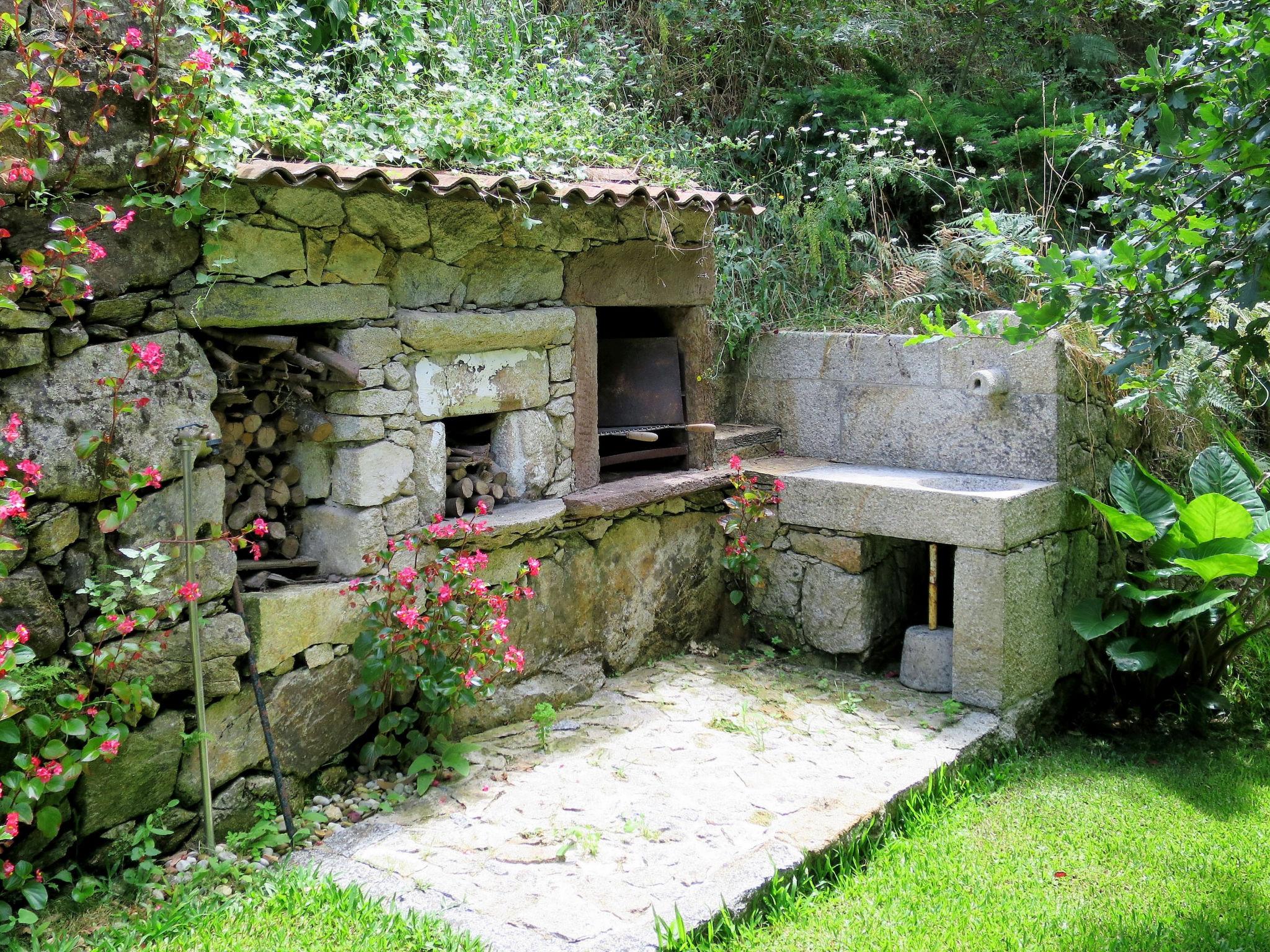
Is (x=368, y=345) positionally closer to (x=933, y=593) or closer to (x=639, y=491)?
(x=639, y=491)

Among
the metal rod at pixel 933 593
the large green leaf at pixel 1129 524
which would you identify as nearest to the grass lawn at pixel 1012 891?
the metal rod at pixel 933 593

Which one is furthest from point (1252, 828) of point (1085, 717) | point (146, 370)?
point (146, 370)

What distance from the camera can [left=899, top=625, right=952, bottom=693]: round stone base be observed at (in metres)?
5.77

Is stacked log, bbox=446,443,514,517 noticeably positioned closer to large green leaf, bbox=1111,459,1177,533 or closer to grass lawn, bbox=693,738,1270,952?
grass lawn, bbox=693,738,1270,952

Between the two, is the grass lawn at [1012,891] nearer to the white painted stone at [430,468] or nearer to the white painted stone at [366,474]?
the white painted stone at [366,474]

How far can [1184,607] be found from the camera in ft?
18.4

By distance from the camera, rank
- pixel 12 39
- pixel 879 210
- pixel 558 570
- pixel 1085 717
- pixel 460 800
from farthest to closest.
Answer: pixel 879 210, pixel 1085 717, pixel 558 570, pixel 460 800, pixel 12 39

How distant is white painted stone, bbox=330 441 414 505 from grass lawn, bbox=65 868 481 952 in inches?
61.2

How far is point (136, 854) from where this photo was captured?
3656 millimetres

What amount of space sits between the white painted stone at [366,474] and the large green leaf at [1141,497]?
12.4 ft

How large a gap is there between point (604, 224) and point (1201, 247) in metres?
2.81

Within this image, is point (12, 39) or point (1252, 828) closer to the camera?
point (12, 39)

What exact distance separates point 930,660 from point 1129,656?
103 cm

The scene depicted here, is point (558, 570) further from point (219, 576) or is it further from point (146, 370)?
point (146, 370)
